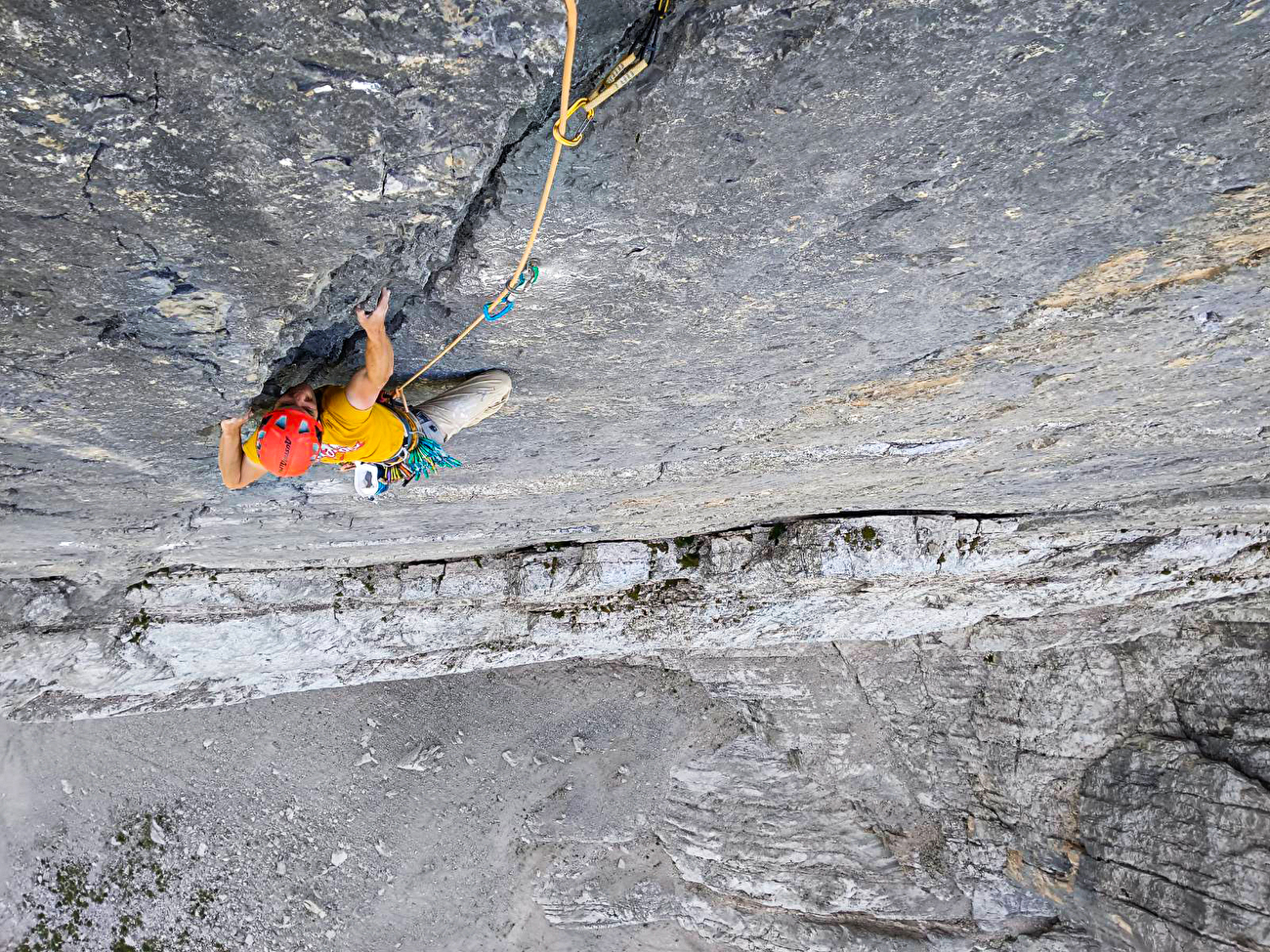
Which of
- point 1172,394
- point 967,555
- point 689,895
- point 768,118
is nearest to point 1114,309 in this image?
point 1172,394

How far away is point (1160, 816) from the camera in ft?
23.7

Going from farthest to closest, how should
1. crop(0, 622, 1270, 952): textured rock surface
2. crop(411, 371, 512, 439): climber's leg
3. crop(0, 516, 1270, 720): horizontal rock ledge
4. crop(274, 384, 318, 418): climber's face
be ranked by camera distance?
crop(0, 622, 1270, 952): textured rock surface
crop(0, 516, 1270, 720): horizontal rock ledge
crop(411, 371, 512, 439): climber's leg
crop(274, 384, 318, 418): climber's face

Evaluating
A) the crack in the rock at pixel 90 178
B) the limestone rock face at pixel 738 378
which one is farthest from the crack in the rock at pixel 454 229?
the crack in the rock at pixel 90 178

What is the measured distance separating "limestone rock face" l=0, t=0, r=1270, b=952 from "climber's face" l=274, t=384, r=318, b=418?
0.30 ft

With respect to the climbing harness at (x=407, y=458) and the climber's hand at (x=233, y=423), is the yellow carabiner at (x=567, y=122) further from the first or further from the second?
the climber's hand at (x=233, y=423)

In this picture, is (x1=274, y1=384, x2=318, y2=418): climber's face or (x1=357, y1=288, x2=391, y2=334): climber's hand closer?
(x1=357, y1=288, x2=391, y2=334): climber's hand

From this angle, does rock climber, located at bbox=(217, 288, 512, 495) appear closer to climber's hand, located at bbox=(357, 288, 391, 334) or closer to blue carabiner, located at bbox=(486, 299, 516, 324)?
climber's hand, located at bbox=(357, 288, 391, 334)

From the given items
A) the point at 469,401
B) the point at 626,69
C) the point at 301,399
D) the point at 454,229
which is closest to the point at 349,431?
the point at 301,399

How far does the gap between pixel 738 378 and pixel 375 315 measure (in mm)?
1824

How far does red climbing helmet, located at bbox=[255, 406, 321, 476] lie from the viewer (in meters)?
3.24

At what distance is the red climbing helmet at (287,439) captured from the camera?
3240mm

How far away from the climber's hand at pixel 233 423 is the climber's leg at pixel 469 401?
808 mm

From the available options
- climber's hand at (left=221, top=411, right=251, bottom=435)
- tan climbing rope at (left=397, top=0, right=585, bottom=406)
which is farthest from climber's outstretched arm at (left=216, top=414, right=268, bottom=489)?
tan climbing rope at (left=397, top=0, right=585, bottom=406)

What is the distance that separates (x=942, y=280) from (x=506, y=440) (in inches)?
101
